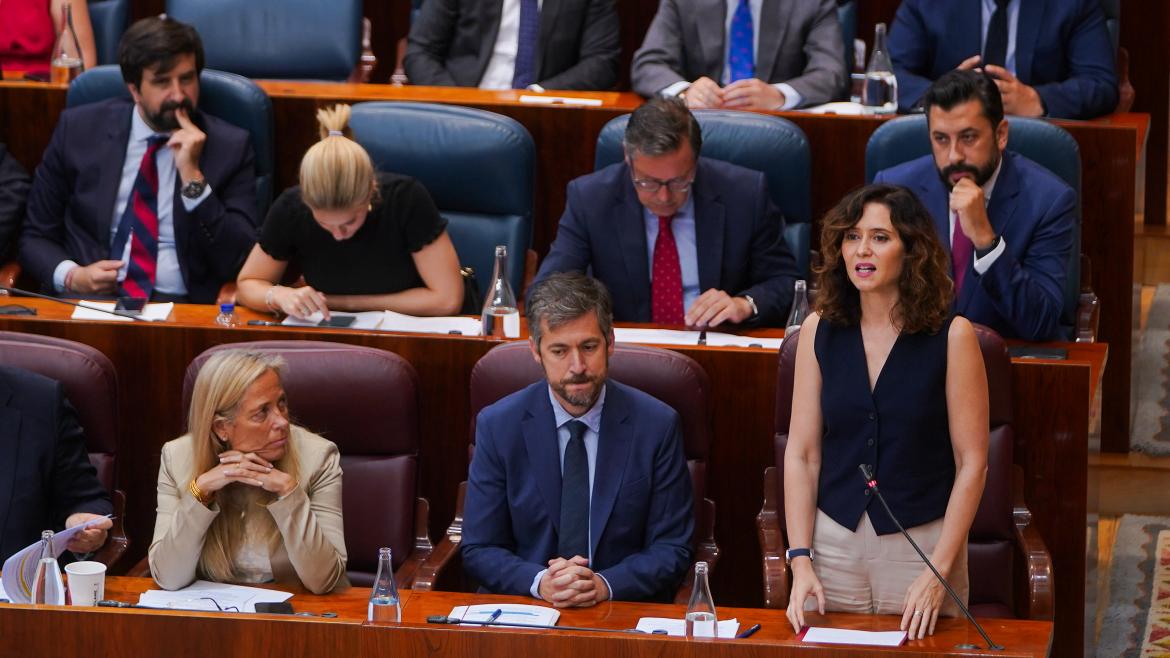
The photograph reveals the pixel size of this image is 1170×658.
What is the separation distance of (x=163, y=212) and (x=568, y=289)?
1.52 m

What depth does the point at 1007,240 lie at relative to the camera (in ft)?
10.9

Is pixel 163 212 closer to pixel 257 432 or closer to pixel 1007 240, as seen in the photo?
pixel 257 432

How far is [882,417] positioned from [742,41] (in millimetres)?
1997

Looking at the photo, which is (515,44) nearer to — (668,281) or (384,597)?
(668,281)

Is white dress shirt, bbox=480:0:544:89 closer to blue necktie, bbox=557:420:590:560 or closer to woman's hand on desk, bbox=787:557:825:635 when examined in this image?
blue necktie, bbox=557:420:590:560

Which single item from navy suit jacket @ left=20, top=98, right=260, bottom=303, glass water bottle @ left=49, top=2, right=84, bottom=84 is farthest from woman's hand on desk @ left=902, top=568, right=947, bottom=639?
glass water bottle @ left=49, top=2, right=84, bottom=84

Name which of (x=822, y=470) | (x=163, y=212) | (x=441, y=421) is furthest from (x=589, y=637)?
(x=163, y=212)

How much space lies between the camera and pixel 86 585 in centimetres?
253

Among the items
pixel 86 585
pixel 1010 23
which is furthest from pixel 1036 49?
pixel 86 585

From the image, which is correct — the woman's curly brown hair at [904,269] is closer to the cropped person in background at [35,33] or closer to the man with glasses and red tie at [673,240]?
the man with glasses and red tie at [673,240]

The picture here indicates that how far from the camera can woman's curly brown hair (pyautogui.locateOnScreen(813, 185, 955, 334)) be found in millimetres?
2533

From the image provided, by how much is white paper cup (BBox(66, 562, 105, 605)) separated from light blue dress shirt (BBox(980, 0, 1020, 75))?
102 inches

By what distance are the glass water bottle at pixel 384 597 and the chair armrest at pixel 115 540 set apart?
0.66 m

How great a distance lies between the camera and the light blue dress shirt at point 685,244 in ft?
11.7
